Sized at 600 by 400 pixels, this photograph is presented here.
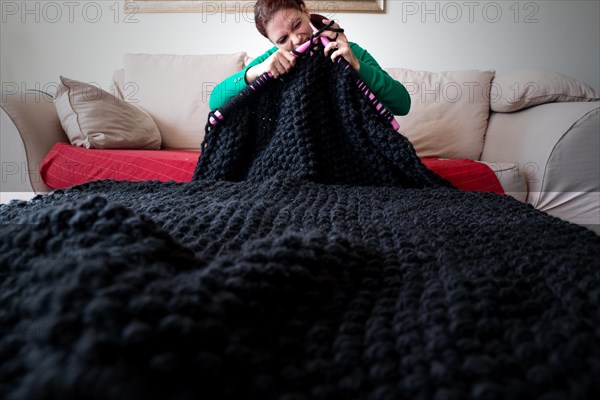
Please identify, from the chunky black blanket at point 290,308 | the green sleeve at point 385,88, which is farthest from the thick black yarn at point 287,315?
the green sleeve at point 385,88

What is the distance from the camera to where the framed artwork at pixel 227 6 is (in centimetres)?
205

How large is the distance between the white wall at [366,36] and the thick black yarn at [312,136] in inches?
51.9

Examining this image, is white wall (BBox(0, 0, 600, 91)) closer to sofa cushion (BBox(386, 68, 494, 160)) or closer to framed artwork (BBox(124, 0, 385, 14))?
framed artwork (BBox(124, 0, 385, 14))

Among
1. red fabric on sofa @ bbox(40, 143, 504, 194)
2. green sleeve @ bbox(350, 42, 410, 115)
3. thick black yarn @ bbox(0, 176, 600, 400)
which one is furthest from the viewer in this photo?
red fabric on sofa @ bbox(40, 143, 504, 194)

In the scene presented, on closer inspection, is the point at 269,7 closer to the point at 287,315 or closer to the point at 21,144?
the point at 21,144

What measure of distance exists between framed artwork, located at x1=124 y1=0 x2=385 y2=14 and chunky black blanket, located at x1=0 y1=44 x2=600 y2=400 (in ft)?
5.95

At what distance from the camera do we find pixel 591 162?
130cm

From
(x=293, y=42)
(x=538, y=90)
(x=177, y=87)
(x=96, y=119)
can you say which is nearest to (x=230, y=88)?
(x=293, y=42)

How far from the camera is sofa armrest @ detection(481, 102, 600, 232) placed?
129 cm

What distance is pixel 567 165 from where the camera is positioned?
131 centimetres

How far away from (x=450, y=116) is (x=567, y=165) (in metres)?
0.54

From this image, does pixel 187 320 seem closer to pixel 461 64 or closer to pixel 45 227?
pixel 45 227

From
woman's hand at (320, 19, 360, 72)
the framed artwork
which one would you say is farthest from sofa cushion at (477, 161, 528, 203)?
the framed artwork

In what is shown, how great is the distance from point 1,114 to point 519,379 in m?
1.46
